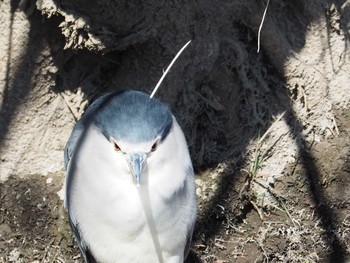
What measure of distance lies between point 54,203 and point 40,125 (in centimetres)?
33

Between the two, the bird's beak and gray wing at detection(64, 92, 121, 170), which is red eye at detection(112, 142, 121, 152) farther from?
gray wing at detection(64, 92, 121, 170)

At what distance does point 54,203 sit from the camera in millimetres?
3717

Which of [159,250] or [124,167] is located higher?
[124,167]

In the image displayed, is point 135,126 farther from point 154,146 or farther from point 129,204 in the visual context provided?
point 129,204

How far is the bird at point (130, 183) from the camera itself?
2828 mm

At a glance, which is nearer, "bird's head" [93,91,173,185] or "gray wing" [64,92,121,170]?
"bird's head" [93,91,173,185]

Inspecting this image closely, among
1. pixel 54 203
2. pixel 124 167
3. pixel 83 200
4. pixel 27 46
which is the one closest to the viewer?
pixel 124 167

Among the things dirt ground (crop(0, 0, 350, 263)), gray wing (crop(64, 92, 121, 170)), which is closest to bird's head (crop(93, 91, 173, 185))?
gray wing (crop(64, 92, 121, 170))

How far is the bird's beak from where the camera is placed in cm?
273

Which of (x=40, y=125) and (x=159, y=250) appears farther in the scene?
(x=40, y=125)

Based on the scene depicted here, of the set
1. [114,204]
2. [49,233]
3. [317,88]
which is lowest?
[49,233]

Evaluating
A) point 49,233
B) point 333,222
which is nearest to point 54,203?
point 49,233

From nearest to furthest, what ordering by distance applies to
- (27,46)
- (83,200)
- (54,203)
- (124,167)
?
(124,167), (83,200), (27,46), (54,203)

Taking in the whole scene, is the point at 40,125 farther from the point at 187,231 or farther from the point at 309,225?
the point at 309,225
